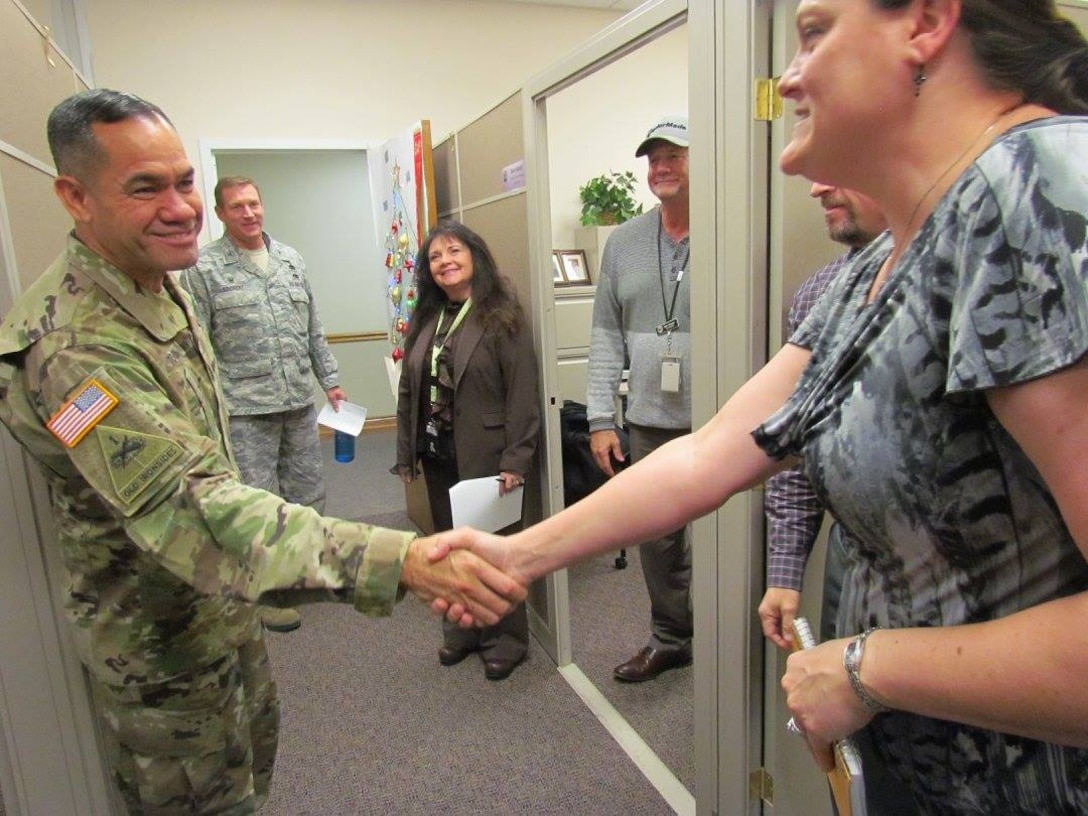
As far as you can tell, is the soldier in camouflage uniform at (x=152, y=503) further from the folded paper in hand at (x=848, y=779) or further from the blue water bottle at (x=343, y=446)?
the blue water bottle at (x=343, y=446)

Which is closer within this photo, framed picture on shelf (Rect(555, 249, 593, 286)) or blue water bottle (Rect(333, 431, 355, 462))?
blue water bottle (Rect(333, 431, 355, 462))

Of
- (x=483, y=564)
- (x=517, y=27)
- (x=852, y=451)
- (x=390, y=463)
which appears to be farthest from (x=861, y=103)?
(x=517, y=27)

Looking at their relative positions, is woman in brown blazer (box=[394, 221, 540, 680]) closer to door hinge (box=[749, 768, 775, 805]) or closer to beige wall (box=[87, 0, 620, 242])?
door hinge (box=[749, 768, 775, 805])

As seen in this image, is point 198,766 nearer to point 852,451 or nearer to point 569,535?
point 569,535

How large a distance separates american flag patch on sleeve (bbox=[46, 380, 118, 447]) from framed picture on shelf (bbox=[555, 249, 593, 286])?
12.3 feet

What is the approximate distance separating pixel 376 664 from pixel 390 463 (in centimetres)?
254

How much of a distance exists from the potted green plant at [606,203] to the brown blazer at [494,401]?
8.87ft

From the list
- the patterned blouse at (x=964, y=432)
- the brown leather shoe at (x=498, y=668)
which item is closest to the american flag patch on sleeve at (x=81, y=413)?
the patterned blouse at (x=964, y=432)

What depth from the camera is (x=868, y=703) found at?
2.14 feet

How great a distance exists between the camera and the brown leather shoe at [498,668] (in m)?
2.43

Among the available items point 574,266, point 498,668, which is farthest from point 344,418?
point 574,266

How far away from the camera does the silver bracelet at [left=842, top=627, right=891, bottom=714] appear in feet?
2.13

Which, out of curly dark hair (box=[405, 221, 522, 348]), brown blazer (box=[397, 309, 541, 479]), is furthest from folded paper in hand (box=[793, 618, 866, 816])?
curly dark hair (box=[405, 221, 522, 348])

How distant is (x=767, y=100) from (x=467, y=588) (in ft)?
3.22
